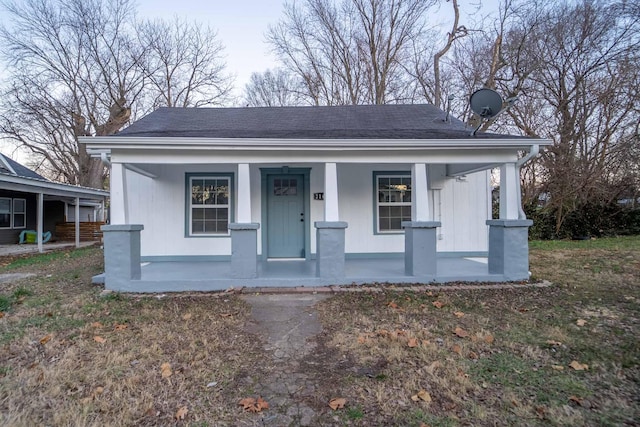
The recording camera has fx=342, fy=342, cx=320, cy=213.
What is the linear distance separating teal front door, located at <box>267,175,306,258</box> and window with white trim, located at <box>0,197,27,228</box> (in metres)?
13.5

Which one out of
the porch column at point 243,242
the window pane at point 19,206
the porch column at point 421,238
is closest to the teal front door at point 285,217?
the porch column at point 243,242

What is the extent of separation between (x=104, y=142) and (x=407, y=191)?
5.78m

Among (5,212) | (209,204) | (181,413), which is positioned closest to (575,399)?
(181,413)

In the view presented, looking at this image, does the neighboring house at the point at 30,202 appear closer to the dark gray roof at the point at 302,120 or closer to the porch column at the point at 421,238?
the dark gray roof at the point at 302,120

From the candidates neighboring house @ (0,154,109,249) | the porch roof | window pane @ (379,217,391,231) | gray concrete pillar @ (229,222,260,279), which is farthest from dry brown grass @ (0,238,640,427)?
neighboring house @ (0,154,109,249)

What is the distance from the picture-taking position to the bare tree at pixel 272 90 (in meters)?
20.0

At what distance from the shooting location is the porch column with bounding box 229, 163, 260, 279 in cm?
527

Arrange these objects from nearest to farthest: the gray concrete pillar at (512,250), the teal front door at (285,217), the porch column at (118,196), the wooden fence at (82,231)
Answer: the porch column at (118,196) < the gray concrete pillar at (512,250) < the teal front door at (285,217) < the wooden fence at (82,231)

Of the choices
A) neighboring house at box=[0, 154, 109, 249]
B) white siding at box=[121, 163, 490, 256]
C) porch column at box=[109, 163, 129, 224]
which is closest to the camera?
porch column at box=[109, 163, 129, 224]

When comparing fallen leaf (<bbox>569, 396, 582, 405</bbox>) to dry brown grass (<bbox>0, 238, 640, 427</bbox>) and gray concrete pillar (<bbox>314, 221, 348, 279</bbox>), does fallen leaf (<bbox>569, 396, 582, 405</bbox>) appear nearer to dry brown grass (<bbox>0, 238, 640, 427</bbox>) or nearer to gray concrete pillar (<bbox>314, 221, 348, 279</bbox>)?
dry brown grass (<bbox>0, 238, 640, 427</bbox>)

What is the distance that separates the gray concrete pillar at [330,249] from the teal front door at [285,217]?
2.08 m

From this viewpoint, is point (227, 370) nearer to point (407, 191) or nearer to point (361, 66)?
point (407, 191)

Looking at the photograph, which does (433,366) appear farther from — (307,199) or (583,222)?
(583,222)

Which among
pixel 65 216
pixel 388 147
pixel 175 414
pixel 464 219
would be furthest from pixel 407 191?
pixel 65 216
